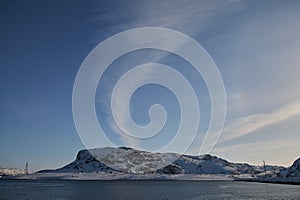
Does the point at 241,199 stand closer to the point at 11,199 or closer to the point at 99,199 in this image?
the point at 99,199

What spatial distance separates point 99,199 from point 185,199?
2062 cm

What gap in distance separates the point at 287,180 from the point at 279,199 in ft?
421

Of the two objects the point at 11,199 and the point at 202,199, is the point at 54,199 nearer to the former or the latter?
the point at 11,199

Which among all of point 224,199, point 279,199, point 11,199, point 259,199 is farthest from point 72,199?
point 279,199

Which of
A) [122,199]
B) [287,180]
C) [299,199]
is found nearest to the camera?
[299,199]

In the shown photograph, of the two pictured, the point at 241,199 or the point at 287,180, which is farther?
the point at 287,180

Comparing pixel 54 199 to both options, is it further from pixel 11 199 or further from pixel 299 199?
pixel 299 199

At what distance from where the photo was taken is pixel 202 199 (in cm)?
6969

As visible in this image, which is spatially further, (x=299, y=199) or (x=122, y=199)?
(x=122, y=199)

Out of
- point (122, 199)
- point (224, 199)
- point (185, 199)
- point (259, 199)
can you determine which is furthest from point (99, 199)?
point (259, 199)

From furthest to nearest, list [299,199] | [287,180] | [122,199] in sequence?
[287,180]
[122,199]
[299,199]

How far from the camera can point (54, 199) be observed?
69562mm

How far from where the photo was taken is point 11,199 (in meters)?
68.5

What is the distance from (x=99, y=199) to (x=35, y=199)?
1569 centimetres
